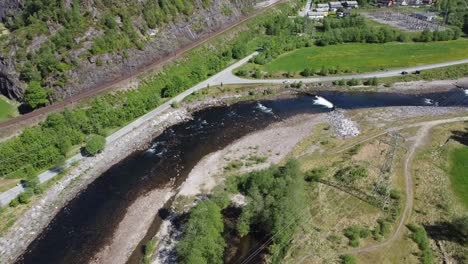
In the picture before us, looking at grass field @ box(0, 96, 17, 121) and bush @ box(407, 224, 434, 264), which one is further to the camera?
grass field @ box(0, 96, 17, 121)

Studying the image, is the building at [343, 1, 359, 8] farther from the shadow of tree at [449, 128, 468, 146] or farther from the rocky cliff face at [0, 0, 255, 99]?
the shadow of tree at [449, 128, 468, 146]

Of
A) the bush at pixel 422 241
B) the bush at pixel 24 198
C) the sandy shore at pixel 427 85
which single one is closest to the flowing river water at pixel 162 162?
the sandy shore at pixel 427 85

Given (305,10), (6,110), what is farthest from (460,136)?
(305,10)

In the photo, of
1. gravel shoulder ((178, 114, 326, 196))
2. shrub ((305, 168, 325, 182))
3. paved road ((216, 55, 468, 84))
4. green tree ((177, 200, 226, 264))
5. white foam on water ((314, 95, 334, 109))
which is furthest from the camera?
paved road ((216, 55, 468, 84))

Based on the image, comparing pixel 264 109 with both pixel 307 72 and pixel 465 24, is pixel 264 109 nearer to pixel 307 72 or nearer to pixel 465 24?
pixel 307 72

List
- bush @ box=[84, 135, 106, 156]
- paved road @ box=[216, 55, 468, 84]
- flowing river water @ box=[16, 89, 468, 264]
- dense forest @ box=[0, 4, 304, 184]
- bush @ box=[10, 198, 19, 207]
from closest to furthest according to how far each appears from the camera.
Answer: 1. flowing river water @ box=[16, 89, 468, 264]
2. bush @ box=[10, 198, 19, 207]
3. dense forest @ box=[0, 4, 304, 184]
4. bush @ box=[84, 135, 106, 156]
5. paved road @ box=[216, 55, 468, 84]

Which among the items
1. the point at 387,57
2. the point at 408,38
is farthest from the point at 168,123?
the point at 408,38

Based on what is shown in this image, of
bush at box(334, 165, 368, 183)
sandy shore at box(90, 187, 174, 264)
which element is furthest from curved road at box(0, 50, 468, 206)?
bush at box(334, 165, 368, 183)

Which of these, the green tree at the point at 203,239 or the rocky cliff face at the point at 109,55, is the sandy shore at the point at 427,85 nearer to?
the rocky cliff face at the point at 109,55
